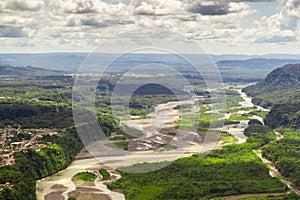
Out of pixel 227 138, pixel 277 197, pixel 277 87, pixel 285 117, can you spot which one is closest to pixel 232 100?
pixel 277 87

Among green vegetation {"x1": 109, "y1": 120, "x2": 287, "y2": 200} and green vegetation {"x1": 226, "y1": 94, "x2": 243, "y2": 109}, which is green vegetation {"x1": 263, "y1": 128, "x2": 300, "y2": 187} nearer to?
green vegetation {"x1": 109, "y1": 120, "x2": 287, "y2": 200}

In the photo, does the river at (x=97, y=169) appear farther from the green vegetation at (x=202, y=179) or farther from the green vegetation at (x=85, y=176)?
the green vegetation at (x=202, y=179)

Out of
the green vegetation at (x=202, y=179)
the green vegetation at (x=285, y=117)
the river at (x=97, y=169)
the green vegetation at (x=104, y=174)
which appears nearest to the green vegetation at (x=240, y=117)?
the green vegetation at (x=285, y=117)

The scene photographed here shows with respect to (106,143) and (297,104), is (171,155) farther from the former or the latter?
(297,104)

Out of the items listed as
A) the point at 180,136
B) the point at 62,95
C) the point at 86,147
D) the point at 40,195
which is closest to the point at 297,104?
the point at 180,136

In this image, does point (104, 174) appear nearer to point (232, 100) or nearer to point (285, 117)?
point (285, 117)

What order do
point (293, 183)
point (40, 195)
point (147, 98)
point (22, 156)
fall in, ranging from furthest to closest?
point (147, 98), point (22, 156), point (293, 183), point (40, 195)
